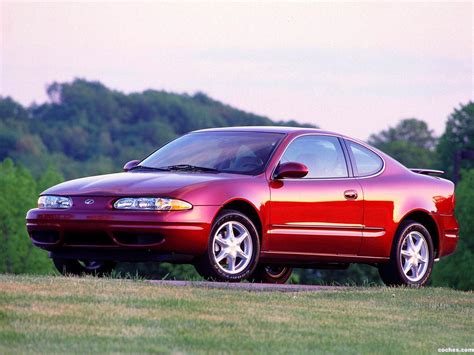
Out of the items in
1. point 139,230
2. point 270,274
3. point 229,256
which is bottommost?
point 270,274

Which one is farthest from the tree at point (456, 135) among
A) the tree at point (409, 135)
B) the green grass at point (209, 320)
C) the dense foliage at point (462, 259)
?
the green grass at point (209, 320)

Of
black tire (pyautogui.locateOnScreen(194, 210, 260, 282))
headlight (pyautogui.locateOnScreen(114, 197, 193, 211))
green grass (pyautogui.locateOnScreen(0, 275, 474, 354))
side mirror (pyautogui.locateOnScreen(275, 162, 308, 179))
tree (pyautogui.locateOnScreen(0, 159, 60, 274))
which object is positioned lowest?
tree (pyautogui.locateOnScreen(0, 159, 60, 274))

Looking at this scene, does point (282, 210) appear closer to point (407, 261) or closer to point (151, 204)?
point (151, 204)

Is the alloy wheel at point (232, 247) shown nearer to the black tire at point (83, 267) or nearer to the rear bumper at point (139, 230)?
the rear bumper at point (139, 230)

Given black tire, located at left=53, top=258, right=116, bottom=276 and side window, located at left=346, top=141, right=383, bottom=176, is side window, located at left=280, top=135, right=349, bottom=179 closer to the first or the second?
side window, located at left=346, top=141, right=383, bottom=176

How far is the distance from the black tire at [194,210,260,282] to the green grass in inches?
29.5

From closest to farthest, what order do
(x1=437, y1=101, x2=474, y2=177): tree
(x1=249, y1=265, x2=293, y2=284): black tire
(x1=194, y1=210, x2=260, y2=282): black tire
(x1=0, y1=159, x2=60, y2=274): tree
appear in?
(x1=194, y1=210, x2=260, y2=282): black tire
(x1=249, y1=265, x2=293, y2=284): black tire
(x1=437, y1=101, x2=474, y2=177): tree
(x1=0, y1=159, x2=60, y2=274): tree

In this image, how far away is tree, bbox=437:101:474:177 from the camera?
232 feet

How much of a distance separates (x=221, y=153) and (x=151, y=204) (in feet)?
4.46

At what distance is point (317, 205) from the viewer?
13523 millimetres

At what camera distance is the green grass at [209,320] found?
29.5 feet

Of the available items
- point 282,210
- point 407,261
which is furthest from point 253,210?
point 407,261

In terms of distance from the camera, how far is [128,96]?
524 ft

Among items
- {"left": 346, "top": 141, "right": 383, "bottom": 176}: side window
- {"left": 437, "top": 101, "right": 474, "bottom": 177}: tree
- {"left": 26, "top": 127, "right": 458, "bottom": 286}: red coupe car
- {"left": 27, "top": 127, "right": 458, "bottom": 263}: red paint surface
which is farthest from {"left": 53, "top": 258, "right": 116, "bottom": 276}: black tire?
{"left": 437, "top": 101, "right": 474, "bottom": 177}: tree
